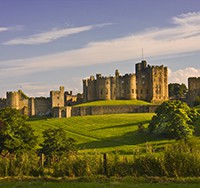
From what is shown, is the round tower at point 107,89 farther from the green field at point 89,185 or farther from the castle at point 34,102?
the green field at point 89,185

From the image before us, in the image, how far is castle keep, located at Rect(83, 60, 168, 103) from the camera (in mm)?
119312

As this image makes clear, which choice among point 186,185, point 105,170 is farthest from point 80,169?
point 186,185

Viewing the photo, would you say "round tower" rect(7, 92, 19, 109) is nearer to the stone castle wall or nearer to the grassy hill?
the grassy hill

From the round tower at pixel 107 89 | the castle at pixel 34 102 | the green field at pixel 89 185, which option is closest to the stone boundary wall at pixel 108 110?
the castle at pixel 34 102

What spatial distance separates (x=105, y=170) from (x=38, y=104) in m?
93.1

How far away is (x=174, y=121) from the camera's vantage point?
182 ft

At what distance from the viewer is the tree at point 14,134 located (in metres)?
41.1

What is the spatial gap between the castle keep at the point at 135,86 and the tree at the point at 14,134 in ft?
248

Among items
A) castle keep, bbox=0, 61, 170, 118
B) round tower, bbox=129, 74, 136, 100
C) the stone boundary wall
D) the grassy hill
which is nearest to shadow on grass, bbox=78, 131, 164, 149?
the grassy hill

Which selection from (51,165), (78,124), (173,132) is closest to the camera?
(51,165)

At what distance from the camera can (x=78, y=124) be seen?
8375 cm

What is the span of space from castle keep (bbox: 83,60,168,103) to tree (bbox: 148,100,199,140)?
56.9 metres

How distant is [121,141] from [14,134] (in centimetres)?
2425

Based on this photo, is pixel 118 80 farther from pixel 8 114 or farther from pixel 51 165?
pixel 51 165
